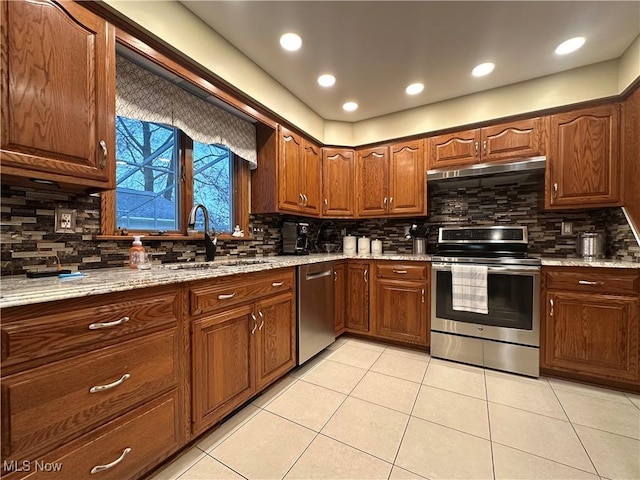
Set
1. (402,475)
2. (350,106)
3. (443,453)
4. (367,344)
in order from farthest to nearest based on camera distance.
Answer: (350,106), (367,344), (443,453), (402,475)

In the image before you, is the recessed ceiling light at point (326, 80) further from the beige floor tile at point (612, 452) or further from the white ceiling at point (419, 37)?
the beige floor tile at point (612, 452)

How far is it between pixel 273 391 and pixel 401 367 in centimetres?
108

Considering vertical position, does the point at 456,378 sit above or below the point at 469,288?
below

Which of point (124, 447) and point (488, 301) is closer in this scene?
point (124, 447)

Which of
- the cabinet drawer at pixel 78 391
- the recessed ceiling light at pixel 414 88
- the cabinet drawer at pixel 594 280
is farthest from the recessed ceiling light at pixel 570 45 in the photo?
the cabinet drawer at pixel 78 391

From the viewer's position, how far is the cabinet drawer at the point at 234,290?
135 centimetres

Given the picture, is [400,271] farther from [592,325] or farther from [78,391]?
[78,391]

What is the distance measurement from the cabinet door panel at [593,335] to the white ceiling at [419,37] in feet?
6.05

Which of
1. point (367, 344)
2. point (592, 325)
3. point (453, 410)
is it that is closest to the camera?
point (453, 410)

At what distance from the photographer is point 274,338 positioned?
1.86m

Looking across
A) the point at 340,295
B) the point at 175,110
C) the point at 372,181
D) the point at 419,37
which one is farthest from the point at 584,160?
the point at 175,110

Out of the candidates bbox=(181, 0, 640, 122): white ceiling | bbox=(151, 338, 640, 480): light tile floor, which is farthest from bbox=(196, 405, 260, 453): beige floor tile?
bbox=(181, 0, 640, 122): white ceiling

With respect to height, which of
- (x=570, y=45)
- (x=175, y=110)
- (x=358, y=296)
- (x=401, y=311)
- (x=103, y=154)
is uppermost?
(x=570, y=45)

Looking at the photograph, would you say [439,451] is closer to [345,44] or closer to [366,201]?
[366,201]
